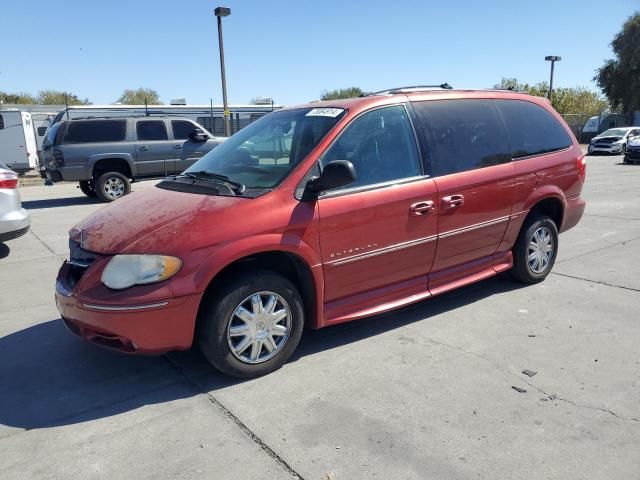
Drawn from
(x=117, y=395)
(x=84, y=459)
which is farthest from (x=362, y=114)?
(x=84, y=459)

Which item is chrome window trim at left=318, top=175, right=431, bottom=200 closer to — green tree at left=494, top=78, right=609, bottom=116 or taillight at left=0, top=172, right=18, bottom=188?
taillight at left=0, top=172, right=18, bottom=188

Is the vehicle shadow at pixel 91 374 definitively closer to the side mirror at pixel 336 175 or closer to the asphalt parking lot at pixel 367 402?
the asphalt parking lot at pixel 367 402

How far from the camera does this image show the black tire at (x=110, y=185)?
41.9ft

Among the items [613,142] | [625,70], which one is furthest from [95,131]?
[625,70]

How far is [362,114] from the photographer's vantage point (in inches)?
161

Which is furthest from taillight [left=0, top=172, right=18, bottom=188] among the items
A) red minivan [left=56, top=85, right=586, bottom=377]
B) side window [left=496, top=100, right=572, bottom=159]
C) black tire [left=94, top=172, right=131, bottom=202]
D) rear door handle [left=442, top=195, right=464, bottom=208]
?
black tire [left=94, top=172, right=131, bottom=202]

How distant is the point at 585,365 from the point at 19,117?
22520mm

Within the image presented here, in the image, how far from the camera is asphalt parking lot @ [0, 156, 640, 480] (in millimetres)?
2766

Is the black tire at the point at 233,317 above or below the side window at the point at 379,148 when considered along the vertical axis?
below

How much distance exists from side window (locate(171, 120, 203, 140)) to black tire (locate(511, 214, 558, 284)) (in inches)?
414

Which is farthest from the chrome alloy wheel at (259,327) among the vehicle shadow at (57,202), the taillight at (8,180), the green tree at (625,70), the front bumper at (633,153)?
the green tree at (625,70)

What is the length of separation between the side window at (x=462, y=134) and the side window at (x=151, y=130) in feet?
34.0

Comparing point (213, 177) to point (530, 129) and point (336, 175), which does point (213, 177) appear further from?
point (530, 129)

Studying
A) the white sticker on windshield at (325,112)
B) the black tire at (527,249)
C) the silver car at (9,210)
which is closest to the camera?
the white sticker on windshield at (325,112)
